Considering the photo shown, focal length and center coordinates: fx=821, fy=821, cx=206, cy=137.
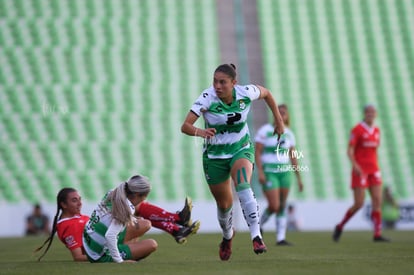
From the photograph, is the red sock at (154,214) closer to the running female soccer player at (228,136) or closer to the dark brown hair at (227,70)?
the running female soccer player at (228,136)

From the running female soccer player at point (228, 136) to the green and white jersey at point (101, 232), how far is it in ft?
3.44

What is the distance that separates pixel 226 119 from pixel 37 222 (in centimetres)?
1094

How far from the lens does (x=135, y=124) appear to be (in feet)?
72.6

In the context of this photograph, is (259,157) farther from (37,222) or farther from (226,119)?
(37,222)

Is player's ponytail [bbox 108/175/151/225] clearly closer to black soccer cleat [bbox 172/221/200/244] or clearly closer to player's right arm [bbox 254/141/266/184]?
black soccer cleat [bbox 172/221/200/244]

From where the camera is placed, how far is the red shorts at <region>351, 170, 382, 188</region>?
43.0ft

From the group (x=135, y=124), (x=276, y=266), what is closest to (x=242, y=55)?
(x=135, y=124)

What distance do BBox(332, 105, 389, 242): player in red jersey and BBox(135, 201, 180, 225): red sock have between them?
4.31 meters

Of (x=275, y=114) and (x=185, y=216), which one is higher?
(x=275, y=114)

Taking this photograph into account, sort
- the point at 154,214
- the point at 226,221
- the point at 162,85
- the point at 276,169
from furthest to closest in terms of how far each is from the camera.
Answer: the point at 162,85, the point at 276,169, the point at 154,214, the point at 226,221

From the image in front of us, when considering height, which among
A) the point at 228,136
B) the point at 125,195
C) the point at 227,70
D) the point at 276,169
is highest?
the point at 227,70

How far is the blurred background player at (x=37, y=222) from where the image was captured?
18172 mm

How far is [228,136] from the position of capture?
8477 millimetres

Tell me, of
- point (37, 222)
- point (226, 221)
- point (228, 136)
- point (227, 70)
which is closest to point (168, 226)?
point (226, 221)
